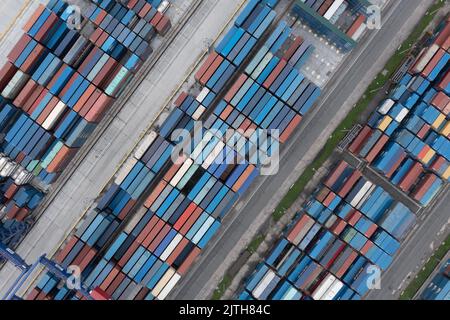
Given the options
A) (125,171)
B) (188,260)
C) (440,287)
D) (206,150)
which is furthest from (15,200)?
(440,287)

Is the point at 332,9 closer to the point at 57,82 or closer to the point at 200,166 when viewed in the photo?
the point at 200,166

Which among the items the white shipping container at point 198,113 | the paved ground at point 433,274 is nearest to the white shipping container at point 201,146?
the white shipping container at point 198,113

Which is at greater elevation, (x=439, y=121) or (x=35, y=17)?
(x=439, y=121)

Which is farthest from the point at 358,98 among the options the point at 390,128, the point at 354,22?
the point at 354,22

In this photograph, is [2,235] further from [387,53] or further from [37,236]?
[387,53]

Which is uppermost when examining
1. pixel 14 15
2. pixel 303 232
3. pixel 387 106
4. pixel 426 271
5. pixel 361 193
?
pixel 387 106

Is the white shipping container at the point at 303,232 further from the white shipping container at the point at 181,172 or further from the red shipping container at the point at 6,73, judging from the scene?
the red shipping container at the point at 6,73
